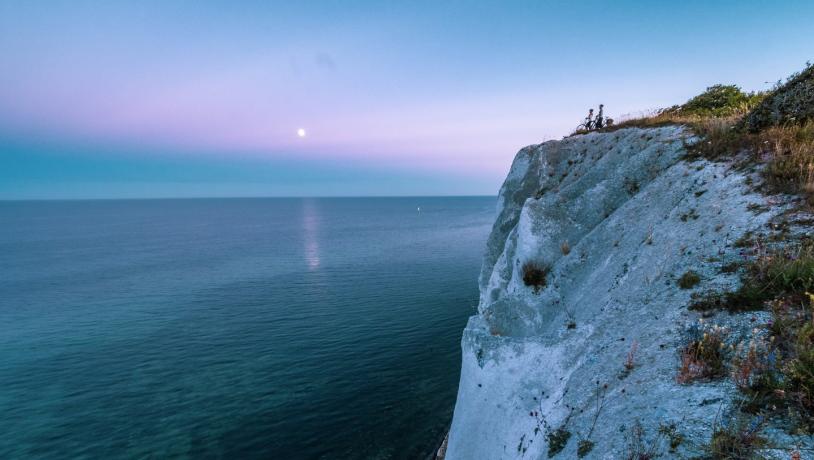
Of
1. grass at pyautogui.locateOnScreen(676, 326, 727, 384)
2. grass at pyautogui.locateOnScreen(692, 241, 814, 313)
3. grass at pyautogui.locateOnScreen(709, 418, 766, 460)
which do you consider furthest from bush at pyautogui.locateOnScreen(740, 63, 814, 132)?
grass at pyautogui.locateOnScreen(709, 418, 766, 460)

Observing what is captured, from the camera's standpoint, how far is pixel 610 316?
384 inches

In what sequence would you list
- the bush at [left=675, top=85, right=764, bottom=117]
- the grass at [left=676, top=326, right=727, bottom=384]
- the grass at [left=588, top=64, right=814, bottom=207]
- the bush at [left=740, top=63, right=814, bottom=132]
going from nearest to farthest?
the grass at [left=676, top=326, right=727, bottom=384] → the grass at [left=588, top=64, right=814, bottom=207] → the bush at [left=740, top=63, right=814, bottom=132] → the bush at [left=675, top=85, right=764, bottom=117]

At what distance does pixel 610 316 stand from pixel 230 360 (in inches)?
1504

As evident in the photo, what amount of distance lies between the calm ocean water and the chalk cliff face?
17140 mm

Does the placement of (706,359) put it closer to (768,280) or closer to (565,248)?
(768,280)

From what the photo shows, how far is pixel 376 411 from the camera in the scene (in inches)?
1128

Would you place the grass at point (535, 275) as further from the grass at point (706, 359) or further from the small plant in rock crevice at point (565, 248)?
the grass at point (706, 359)

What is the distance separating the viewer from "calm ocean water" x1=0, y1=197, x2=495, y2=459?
2595cm

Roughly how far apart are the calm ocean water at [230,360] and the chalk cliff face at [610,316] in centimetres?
1714

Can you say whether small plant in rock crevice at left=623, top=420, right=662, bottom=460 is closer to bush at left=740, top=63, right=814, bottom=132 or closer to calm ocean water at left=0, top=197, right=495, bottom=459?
bush at left=740, top=63, right=814, bottom=132

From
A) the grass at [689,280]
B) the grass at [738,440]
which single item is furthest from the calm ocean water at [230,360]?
the grass at [738,440]

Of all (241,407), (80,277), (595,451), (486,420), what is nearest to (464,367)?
(486,420)

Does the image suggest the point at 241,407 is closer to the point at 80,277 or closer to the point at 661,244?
the point at 661,244

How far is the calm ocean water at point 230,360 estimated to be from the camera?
26.0 metres
